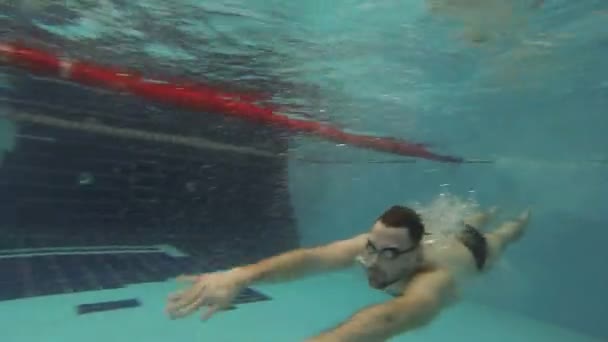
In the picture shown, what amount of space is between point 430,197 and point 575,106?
1682 centimetres

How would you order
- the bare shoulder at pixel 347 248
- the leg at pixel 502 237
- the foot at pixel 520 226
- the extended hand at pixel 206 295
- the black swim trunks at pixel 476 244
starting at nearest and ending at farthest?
the extended hand at pixel 206 295 < the bare shoulder at pixel 347 248 < the black swim trunks at pixel 476 244 < the leg at pixel 502 237 < the foot at pixel 520 226

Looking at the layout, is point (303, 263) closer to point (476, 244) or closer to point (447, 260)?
point (447, 260)

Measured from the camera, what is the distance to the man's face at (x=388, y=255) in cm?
422

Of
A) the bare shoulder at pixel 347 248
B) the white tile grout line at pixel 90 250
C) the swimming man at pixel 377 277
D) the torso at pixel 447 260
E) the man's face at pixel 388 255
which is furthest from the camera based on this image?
the white tile grout line at pixel 90 250

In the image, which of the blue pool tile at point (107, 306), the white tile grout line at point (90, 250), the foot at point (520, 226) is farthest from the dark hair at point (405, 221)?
the white tile grout line at point (90, 250)

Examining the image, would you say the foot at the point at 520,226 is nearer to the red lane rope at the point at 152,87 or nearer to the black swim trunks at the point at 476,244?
the black swim trunks at the point at 476,244

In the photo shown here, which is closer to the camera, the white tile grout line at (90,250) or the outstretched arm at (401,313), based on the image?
the outstretched arm at (401,313)

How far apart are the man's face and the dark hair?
0.04 m

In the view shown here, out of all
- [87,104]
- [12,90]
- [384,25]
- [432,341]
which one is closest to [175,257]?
[87,104]

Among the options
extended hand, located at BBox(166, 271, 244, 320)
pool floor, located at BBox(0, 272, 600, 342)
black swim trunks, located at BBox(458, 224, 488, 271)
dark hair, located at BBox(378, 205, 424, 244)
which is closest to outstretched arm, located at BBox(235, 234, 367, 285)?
extended hand, located at BBox(166, 271, 244, 320)

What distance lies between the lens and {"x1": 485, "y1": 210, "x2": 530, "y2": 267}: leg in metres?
8.23

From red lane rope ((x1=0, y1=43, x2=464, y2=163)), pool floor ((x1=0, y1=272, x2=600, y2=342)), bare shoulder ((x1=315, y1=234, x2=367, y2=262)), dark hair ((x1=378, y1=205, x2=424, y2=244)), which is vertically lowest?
pool floor ((x1=0, y1=272, x2=600, y2=342))

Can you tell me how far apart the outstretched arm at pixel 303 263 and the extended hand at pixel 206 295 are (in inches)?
6.1

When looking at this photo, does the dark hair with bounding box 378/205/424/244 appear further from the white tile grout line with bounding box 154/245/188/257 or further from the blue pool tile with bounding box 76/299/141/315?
the white tile grout line with bounding box 154/245/188/257
